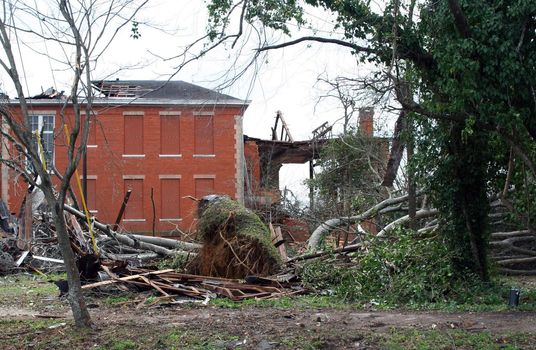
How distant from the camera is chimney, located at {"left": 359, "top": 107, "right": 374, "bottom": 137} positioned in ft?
36.2

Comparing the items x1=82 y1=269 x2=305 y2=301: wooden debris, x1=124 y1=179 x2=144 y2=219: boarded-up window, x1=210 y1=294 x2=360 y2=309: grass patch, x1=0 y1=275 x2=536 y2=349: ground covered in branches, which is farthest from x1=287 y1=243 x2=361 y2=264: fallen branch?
x1=124 y1=179 x2=144 y2=219: boarded-up window

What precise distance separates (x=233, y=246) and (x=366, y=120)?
401 centimetres

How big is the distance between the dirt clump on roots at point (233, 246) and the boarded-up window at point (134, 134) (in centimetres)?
2192

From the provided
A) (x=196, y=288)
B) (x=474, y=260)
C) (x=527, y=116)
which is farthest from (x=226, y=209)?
(x=527, y=116)

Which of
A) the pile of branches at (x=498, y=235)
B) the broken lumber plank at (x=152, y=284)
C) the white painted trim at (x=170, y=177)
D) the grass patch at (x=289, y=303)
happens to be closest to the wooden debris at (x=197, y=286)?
the broken lumber plank at (x=152, y=284)

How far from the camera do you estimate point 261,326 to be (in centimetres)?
907

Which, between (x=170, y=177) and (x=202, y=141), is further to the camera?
(x=202, y=141)

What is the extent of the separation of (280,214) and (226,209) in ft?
32.7

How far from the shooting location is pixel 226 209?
15.0m

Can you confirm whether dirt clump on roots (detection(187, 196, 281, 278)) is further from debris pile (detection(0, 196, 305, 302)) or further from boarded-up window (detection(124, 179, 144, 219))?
boarded-up window (detection(124, 179, 144, 219))

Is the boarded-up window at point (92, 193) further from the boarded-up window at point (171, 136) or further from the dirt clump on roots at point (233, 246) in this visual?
the dirt clump on roots at point (233, 246)

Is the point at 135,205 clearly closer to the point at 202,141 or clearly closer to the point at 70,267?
the point at 202,141

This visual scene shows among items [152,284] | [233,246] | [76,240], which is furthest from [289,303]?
[76,240]

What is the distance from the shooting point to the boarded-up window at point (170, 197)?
36312 millimetres
